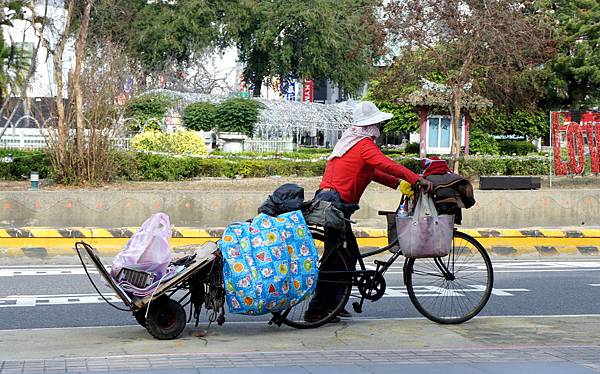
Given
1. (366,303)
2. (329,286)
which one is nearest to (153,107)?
(366,303)

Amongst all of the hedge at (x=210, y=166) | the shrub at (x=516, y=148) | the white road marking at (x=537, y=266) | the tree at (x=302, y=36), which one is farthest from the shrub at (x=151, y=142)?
the tree at (x=302, y=36)

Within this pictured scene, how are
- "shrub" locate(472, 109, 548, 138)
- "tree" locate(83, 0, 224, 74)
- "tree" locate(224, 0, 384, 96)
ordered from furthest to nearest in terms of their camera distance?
"tree" locate(224, 0, 384, 96), "tree" locate(83, 0, 224, 74), "shrub" locate(472, 109, 548, 138)

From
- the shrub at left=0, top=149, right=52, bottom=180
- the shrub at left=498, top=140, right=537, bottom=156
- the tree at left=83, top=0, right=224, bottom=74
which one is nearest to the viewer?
the shrub at left=0, top=149, right=52, bottom=180

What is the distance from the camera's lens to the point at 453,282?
28.9ft

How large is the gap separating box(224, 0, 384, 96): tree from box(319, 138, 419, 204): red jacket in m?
47.0

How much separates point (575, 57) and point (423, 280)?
3837 centimetres

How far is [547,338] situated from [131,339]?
10.8 ft

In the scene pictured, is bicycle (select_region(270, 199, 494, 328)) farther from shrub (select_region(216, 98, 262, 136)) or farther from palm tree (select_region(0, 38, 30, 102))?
palm tree (select_region(0, 38, 30, 102))

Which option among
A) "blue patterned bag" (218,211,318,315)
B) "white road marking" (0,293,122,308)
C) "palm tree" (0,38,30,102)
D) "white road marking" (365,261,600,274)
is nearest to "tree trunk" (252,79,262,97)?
"palm tree" (0,38,30,102)

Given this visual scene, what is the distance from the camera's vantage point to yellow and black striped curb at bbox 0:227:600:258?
565 inches

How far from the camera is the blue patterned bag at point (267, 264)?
7680 mm

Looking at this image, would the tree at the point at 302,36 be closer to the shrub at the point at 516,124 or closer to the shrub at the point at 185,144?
the shrub at the point at 516,124

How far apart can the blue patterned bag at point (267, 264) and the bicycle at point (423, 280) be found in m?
0.40

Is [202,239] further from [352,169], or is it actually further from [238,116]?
[238,116]
